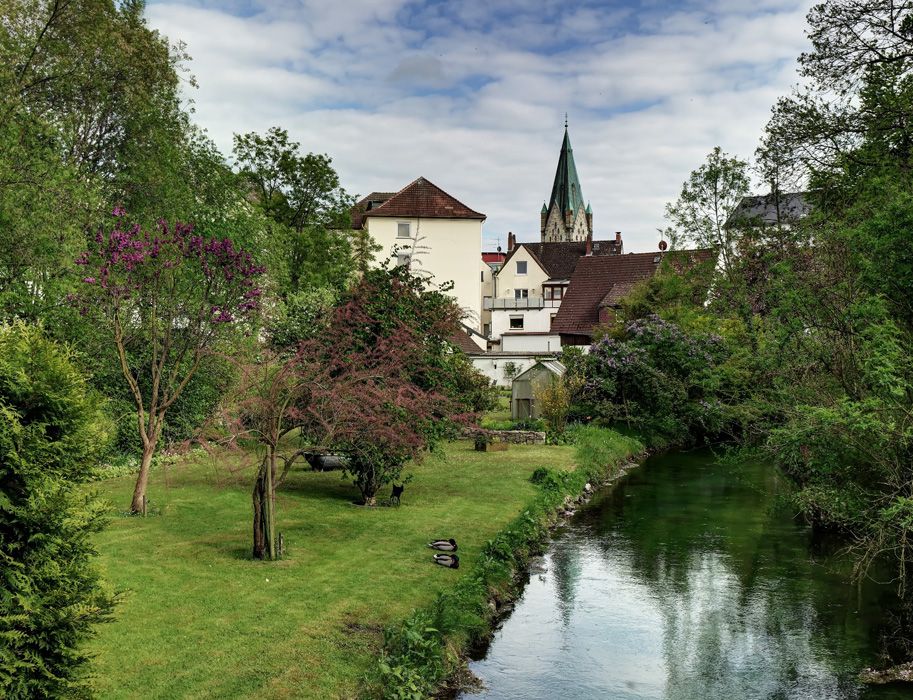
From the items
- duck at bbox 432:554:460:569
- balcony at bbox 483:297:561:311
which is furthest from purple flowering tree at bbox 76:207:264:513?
balcony at bbox 483:297:561:311

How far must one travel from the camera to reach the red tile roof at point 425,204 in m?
64.1

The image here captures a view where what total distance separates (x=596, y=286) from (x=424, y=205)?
17.0 m

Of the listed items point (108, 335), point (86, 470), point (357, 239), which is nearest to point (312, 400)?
point (86, 470)

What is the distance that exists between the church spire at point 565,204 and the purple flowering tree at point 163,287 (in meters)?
116

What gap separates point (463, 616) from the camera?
477 inches

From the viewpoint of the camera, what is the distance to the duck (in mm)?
14281

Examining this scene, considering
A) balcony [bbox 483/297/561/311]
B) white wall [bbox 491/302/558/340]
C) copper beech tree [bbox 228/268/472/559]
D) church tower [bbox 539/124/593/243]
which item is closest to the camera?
copper beech tree [bbox 228/268/472/559]

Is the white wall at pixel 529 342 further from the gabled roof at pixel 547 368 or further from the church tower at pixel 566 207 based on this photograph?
the church tower at pixel 566 207

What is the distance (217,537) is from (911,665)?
12338mm

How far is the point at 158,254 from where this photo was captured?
18.5 meters

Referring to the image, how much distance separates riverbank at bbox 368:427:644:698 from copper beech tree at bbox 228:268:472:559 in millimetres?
3190

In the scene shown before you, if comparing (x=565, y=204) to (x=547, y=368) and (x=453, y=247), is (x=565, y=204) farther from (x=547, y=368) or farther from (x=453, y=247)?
(x=547, y=368)

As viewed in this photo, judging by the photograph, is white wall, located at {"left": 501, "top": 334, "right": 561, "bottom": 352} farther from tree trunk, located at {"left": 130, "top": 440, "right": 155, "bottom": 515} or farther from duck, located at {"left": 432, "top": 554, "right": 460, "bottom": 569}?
duck, located at {"left": 432, "top": 554, "right": 460, "bottom": 569}

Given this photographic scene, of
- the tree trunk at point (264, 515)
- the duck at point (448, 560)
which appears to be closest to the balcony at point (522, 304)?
the duck at point (448, 560)
